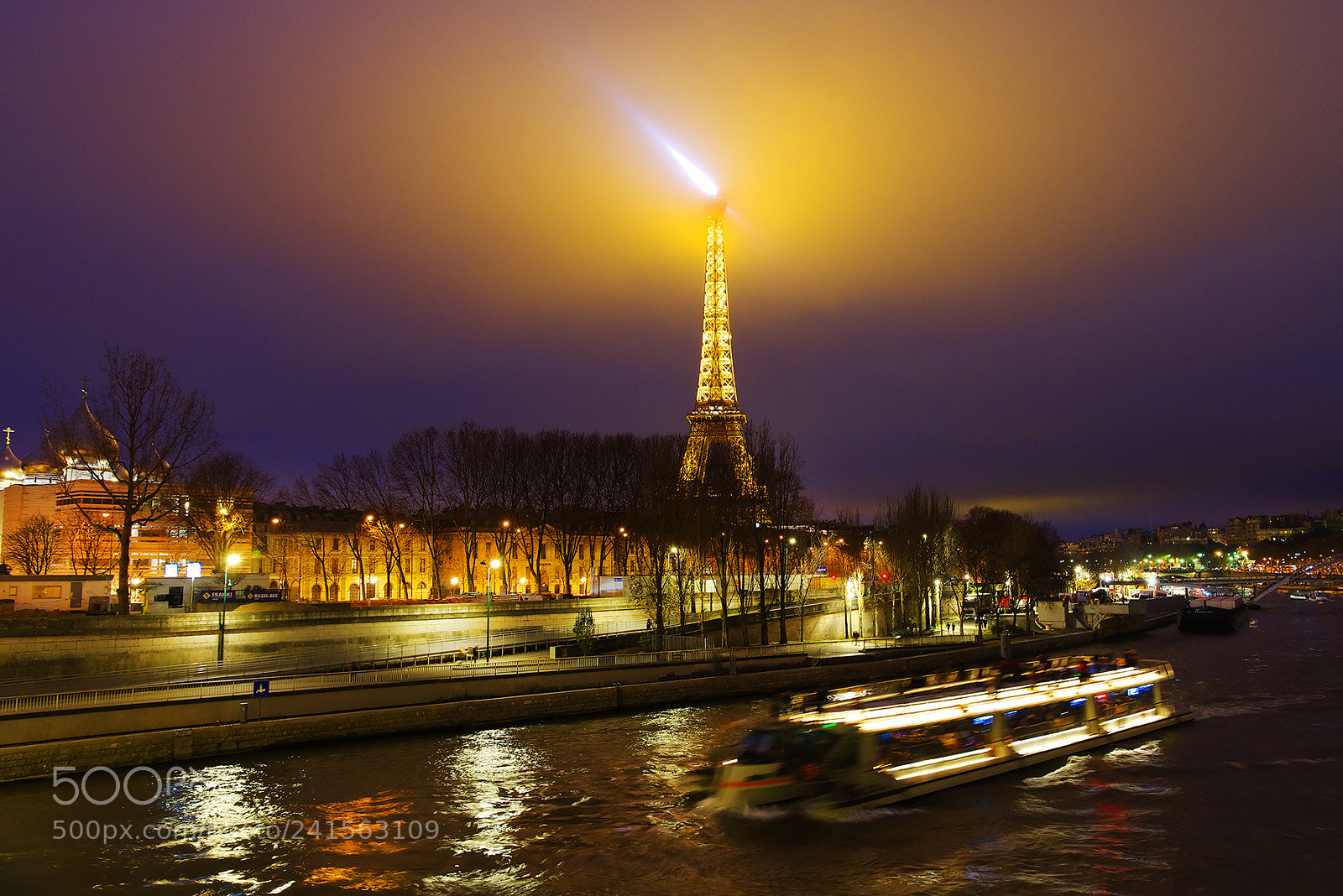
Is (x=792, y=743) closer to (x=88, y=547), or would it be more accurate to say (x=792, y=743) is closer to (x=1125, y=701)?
(x=1125, y=701)

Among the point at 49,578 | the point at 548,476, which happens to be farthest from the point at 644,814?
the point at 548,476

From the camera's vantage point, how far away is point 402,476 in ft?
229

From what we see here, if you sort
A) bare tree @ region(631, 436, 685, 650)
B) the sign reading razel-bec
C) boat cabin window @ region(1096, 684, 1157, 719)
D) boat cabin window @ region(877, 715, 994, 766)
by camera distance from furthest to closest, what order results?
bare tree @ region(631, 436, 685, 650), the sign reading razel-bec, boat cabin window @ region(1096, 684, 1157, 719), boat cabin window @ region(877, 715, 994, 766)

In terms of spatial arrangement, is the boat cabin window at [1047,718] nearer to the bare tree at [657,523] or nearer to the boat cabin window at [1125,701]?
the boat cabin window at [1125,701]

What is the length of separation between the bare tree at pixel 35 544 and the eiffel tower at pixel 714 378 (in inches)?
1863

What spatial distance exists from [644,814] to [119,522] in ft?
186

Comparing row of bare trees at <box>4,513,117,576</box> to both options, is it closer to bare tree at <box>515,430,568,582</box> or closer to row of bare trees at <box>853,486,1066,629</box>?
bare tree at <box>515,430,568,582</box>

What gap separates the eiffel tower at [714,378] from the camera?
88.6m

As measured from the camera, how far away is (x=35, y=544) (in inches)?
2489

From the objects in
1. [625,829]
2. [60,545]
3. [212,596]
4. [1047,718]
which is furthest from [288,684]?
[60,545]

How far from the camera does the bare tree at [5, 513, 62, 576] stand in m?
63.4

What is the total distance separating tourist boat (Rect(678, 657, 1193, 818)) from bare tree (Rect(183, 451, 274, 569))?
44.8 m

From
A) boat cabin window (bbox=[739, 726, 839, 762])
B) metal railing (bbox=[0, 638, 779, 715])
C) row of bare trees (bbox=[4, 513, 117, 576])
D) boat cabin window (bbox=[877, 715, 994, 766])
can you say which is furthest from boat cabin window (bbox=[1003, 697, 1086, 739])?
row of bare trees (bbox=[4, 513, 117, 576])

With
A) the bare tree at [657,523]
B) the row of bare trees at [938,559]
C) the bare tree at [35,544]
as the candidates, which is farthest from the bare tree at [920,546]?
the bare tree at [35,544]
